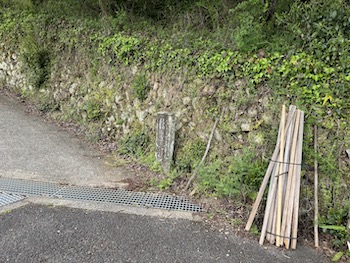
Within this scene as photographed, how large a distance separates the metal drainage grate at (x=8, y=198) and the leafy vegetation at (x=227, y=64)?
1.93 m

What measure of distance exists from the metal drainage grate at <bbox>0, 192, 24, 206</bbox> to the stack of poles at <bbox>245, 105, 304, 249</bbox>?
2.87 m

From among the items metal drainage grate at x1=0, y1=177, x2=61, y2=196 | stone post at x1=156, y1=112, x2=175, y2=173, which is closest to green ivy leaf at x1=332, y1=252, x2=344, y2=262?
stone post at x1=156, y1=112, x2=175, y2=173

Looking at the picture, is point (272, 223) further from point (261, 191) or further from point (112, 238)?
point (112, 238)

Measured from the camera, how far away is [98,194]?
4.09 metres

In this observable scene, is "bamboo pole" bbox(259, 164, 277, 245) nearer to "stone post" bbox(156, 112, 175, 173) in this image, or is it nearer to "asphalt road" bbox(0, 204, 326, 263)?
"asphalt road" bbox(0, 204, 326, 263)

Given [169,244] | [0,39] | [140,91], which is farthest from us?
[0,39]

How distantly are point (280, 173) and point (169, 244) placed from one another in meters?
1.44

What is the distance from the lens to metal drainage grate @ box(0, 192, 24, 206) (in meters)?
3.66

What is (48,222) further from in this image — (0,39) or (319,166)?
(0,39)

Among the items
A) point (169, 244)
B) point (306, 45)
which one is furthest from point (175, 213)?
point (306, 45)

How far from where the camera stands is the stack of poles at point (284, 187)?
3.19 m

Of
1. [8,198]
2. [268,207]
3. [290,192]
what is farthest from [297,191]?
[8,198]

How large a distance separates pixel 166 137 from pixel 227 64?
1.44 meters

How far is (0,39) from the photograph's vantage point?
29.0ft
